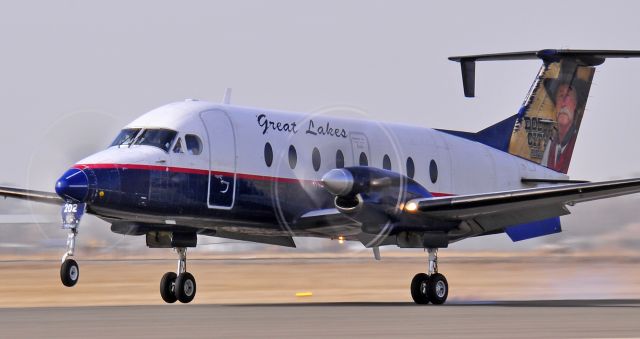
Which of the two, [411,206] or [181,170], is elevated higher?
[181,170]

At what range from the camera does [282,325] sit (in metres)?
16.8

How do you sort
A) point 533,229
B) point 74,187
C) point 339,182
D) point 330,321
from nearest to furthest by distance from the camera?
point 330,321 → point 74,187 → point 339,182 → point 533,229

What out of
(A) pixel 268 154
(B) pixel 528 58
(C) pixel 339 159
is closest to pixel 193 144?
(A) pixel 268 154

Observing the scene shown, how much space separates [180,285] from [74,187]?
4083 millimetres

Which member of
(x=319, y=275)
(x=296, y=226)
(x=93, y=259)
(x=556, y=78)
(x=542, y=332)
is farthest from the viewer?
(x=93, y=259)

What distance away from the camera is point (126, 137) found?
2138cm

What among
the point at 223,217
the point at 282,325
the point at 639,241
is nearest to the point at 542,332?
the point at 282,325

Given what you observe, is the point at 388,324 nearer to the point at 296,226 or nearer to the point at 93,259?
the point at 296,226

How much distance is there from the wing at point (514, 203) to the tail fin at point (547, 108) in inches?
160

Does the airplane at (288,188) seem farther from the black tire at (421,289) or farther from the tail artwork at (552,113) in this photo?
the tail artwork at (552,113)

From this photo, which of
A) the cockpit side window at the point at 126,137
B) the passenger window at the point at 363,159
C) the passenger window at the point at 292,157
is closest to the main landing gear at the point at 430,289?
the passenger window at the point at 363,159

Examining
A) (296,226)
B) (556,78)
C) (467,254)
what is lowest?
(467,254)

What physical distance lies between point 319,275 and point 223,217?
19.5 meters

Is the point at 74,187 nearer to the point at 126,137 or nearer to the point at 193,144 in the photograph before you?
the point at 126,137
